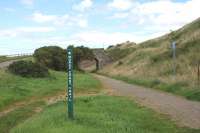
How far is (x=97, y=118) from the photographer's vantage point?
15.8 m

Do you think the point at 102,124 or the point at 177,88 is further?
the point at 177,88

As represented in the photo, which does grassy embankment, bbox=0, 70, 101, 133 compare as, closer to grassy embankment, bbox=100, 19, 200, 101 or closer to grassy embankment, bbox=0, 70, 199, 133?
grassy embankment, bbox=0, 70, 199, 133

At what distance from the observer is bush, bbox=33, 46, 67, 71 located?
71000 mm

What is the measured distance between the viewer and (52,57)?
235 ft

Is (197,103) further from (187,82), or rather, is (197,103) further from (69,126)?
(69,126)

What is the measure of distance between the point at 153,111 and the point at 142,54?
176 ft

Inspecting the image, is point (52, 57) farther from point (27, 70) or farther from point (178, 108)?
point (178, 108)

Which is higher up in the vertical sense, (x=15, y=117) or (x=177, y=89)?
(x=177, y=89)

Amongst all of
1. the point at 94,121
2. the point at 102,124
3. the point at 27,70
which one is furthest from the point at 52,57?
the point at 102,124

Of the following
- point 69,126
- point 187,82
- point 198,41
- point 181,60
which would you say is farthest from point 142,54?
point 69,126

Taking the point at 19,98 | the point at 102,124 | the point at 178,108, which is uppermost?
the point at 102,124

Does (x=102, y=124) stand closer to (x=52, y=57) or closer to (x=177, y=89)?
(x=177, y=89)

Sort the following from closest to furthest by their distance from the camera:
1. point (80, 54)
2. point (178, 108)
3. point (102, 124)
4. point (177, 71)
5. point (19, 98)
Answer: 1. point (102, 124)
2. point (178, 108)
3. point (19, 98)
4. point (177, 71)
5. point (80, 54)

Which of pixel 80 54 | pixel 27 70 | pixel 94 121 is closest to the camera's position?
pixel 94 121
